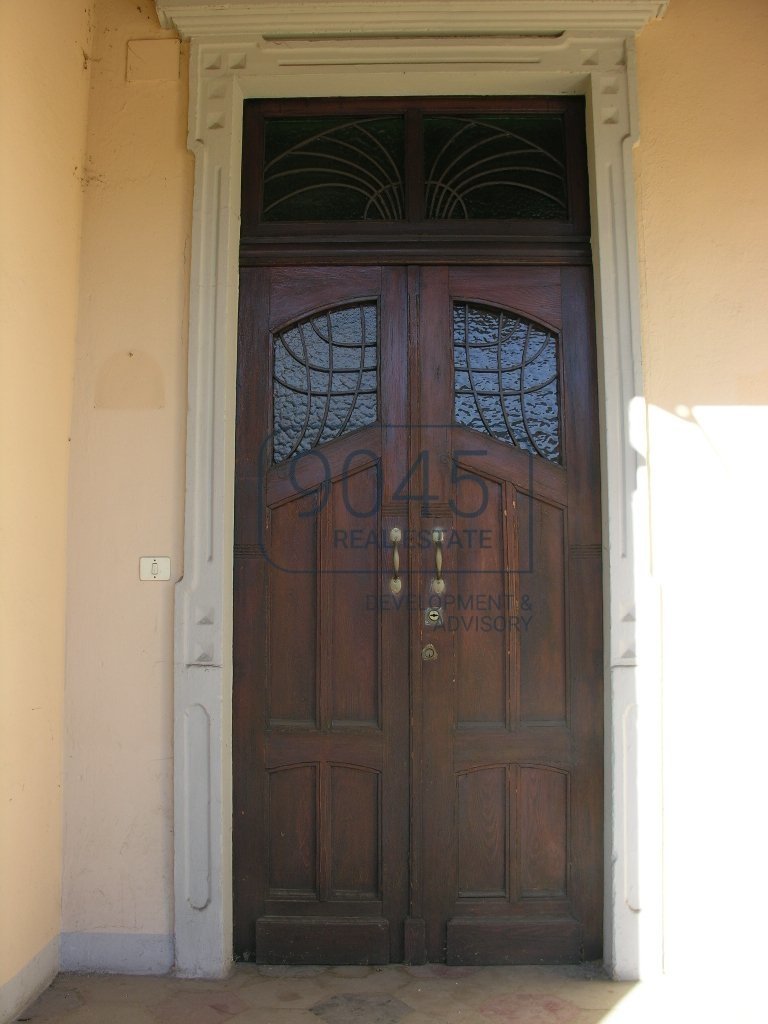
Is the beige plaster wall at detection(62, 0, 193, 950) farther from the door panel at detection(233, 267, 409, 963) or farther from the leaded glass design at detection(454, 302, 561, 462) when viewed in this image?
the leaded glass design at detection(454, 302, 561, 462)

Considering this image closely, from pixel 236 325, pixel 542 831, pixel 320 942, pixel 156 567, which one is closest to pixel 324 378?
pixel 236 325

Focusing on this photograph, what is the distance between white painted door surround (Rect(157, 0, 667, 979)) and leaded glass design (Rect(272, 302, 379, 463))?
19 centimetres

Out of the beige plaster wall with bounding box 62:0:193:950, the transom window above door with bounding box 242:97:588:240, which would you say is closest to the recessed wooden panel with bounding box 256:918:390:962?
the beige plaster wall with bounding box 62:0:193:950

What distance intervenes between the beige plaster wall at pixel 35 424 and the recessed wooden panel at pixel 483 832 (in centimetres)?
139

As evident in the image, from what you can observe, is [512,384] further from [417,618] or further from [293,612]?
[293,612]

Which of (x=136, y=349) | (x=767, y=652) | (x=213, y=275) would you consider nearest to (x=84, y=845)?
(x=136, y=349)

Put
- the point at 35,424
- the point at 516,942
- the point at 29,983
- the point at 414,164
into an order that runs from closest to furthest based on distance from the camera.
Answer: the point at 29,983 → the point at 35,424 → the point at 516,942 → the point at 414,164

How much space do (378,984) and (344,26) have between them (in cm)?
330

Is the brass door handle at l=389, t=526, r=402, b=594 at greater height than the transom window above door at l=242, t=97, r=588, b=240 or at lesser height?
lesser

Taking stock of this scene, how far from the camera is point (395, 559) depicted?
2.83 metres

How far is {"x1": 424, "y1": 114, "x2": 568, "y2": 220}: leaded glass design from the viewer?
2.97 meters

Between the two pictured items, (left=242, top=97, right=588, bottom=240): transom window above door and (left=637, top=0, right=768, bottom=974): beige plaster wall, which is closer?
(left=637, top=0, right=768, bottom=974): beige plaster wall

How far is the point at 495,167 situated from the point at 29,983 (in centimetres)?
321

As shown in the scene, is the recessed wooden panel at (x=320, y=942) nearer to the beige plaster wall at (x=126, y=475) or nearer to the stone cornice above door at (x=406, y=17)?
the beige plaster wall at (x=126, y=475)
